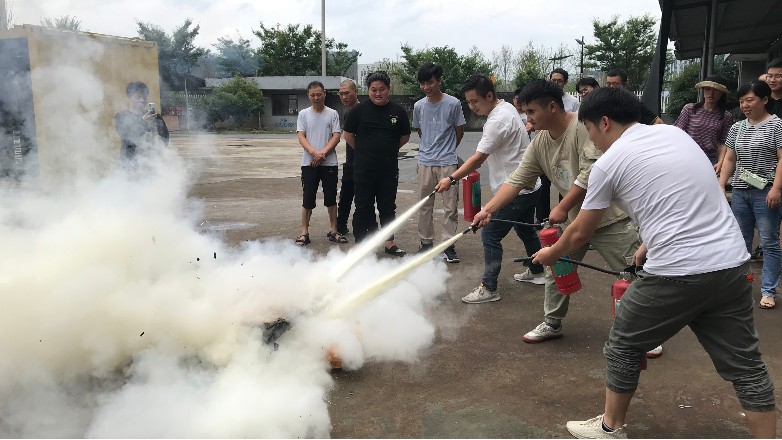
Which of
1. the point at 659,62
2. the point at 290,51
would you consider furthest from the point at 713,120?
the point at 290,51

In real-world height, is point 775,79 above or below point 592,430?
above

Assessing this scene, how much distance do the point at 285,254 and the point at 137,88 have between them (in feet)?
7.06

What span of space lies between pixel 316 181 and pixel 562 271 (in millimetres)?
4003

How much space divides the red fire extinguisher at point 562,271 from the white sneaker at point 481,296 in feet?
4.10

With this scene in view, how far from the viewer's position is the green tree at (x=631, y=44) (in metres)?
41.6

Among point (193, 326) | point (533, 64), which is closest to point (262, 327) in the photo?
point (193, 326)

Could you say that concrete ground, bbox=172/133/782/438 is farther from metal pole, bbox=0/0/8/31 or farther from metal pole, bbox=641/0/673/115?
metal pole, bbox=0/0/8/31

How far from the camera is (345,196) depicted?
7293 millimetres

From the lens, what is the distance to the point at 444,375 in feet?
11.6

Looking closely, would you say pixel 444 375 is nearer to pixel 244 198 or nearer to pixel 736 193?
pixel 736 193

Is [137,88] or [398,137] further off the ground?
[137,88]

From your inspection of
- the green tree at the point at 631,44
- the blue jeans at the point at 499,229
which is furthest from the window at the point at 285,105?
the blue jeans at the point at 499,229

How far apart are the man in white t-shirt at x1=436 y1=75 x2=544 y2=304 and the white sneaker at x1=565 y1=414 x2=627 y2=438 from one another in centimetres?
204

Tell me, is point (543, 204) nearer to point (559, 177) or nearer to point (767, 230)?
point (767, 230)
